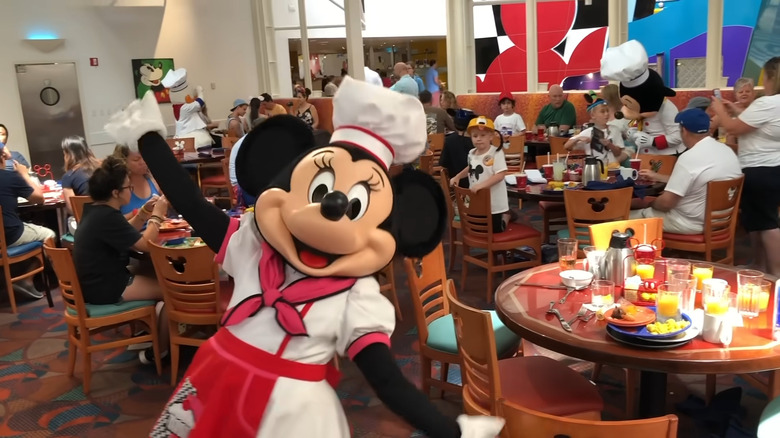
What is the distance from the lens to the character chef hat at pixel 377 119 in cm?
182

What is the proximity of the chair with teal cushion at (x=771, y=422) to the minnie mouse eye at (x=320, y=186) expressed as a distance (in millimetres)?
1759

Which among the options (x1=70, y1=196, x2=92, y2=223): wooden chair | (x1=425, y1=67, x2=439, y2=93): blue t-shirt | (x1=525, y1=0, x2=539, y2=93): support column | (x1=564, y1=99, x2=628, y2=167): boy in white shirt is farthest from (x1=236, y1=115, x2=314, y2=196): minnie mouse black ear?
(x1=425, y1=67, x2=439, y2=93): blue t-shirt

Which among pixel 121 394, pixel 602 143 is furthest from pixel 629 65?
pixel 121 394

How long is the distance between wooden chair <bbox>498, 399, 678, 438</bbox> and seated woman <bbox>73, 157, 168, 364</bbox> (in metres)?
2.64

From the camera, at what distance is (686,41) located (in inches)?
381

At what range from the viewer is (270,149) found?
1961 millimetres

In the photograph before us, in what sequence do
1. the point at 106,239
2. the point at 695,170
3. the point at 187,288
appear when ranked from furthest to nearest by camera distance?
the point at 695,170
the point at 106,239
the point at 187,288

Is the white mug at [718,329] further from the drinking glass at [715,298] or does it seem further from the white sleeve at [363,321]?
the white sleeve at [363,321]

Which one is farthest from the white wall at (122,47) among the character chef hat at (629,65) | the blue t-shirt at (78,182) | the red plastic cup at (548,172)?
the character chef hat at (629,65)

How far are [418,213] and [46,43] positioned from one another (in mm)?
9887

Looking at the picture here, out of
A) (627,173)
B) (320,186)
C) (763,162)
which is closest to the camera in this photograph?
(320,186)

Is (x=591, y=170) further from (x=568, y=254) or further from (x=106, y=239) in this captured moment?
(x=106, y=239)

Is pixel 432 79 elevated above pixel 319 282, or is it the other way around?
pixel 432 79

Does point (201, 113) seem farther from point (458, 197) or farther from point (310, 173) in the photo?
point (310, 173)
